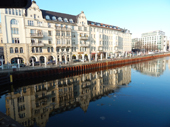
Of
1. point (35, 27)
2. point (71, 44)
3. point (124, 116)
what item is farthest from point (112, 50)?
point (124, 116)

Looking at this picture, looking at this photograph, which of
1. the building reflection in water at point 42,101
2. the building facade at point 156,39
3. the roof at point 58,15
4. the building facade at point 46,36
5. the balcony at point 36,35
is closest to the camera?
the building reflection in water at point 42,101

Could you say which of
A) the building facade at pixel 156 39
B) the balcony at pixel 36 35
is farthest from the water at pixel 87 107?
the building facade at pixel 156 39

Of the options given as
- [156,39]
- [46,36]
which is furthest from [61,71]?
[156,39]

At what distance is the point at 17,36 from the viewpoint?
37000 mm

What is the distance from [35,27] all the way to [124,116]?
38621mm

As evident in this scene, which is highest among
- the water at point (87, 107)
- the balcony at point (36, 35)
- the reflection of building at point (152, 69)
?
the balcony at point (36, 35)

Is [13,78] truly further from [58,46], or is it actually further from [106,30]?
[106,30]

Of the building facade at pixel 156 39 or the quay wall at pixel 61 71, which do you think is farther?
the building facade at pixel 156 39

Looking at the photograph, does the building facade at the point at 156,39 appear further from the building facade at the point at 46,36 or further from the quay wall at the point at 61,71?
the quay wall at the point at 61,71

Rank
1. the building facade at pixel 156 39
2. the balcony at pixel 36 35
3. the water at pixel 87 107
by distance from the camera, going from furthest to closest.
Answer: the building facade at pixel 156 39 < the balcony at pixel 36 35 < the water at pixel 87 107

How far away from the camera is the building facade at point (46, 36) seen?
1411 inches

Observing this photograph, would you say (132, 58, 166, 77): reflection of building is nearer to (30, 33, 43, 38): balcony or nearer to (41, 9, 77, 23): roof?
(41, 9, 77, 23): roof

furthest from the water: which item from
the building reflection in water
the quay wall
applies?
the quay wall

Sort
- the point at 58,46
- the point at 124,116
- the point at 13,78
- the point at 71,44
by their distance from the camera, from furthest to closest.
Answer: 1. the point at 71,44
2. the point at 58,46
3. the point at 13,78
4. the point at 124,116
